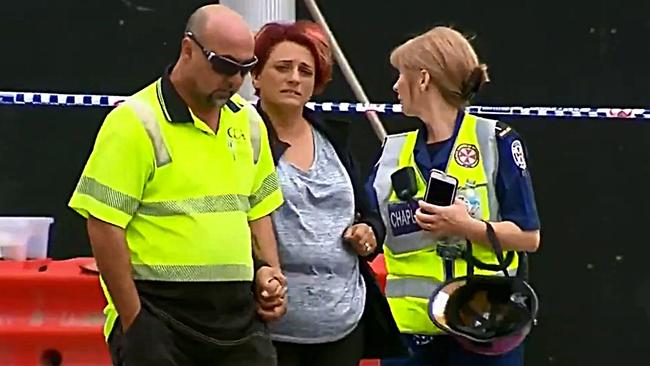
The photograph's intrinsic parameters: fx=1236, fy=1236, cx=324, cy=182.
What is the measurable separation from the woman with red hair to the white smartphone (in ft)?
0.58

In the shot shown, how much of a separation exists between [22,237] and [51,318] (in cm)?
41

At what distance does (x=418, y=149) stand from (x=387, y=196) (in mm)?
170

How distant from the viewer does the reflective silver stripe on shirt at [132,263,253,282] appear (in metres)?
3.02

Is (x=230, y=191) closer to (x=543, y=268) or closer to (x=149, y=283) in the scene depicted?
(x=149, y=283)

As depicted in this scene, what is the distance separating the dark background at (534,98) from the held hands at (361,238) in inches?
111

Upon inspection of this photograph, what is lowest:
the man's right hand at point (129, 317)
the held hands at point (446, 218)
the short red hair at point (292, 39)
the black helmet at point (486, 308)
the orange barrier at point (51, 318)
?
the orange barrier at point (51, 318)

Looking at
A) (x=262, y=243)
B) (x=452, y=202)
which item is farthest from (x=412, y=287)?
(x=262, y=243)

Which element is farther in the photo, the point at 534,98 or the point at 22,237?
the point at 534,98

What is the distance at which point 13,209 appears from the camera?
6336 mm

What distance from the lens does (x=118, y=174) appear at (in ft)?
9.69

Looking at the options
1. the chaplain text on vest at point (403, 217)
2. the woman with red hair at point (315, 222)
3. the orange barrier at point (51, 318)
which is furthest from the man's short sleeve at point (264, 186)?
the orange barrier at point (51, 318)

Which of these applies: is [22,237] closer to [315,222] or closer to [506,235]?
[315,222]

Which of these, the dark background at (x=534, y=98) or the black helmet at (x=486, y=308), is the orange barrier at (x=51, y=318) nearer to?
the dark background at (x=534, y=98)

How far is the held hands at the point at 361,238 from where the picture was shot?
347 centimetres
